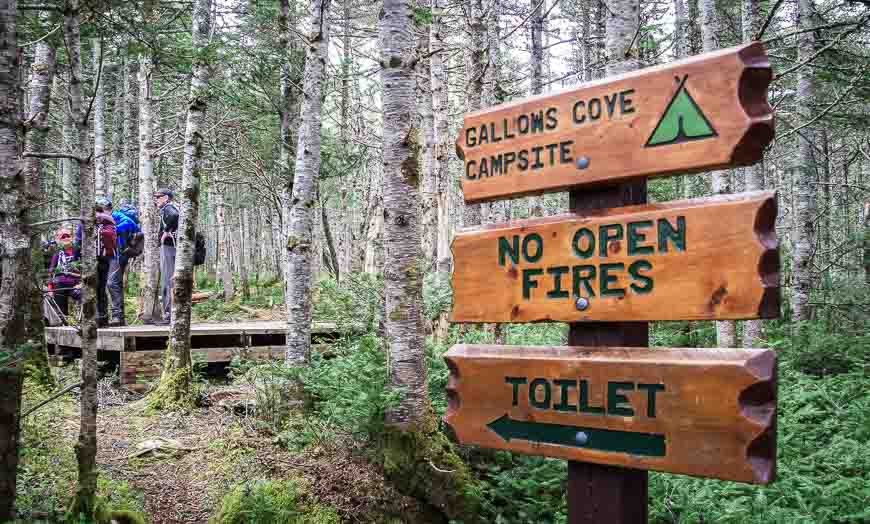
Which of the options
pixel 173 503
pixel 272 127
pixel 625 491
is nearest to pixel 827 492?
pixel 625 491

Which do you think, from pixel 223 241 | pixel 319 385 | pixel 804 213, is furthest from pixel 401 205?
pixel 223 241

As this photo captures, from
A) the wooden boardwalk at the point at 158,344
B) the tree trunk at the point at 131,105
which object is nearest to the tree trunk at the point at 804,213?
the wooden boardwalk at the point at 158,344

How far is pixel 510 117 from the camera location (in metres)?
2.58

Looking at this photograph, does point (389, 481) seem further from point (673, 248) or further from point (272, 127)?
point (272, 127)

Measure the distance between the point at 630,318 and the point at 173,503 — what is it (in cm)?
414

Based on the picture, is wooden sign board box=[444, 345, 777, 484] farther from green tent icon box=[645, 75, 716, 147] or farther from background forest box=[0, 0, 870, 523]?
background forest box=[0, 0, 870, 523]

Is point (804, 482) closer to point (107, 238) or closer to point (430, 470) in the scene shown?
point (430, 470)

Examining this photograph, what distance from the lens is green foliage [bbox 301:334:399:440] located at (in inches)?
187

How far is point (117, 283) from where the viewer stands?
1016 cm

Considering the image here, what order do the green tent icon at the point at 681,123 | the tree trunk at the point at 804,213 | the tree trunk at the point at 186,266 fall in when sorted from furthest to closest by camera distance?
1. the tree trunk at the point at 804,213
2. the tree trunk at the point at 186,266
3. the green tent icon at the point at 681,123

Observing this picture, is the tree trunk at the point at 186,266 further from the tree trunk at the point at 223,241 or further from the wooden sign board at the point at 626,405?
the tree trunk at the point at 223,241

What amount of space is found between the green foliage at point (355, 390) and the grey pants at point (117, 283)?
5091mm

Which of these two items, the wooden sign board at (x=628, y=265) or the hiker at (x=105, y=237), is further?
the hiker at (x=105, y=237)

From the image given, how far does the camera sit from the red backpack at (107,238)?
29.7 ft
